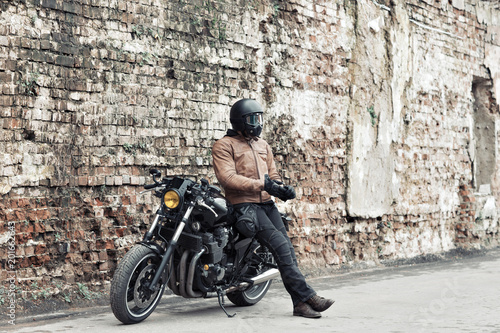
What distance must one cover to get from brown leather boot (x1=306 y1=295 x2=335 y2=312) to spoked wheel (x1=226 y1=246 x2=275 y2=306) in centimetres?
59

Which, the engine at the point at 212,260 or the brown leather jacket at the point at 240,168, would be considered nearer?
the engine at the point at 212,260

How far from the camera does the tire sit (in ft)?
15.6

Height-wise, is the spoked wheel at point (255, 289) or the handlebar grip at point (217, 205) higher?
the handlebar grip at point (217, 205)

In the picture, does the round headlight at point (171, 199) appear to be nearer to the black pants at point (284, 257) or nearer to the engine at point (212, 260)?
the engine at point (212, 260)

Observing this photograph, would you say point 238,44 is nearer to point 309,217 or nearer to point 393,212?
point 309,217

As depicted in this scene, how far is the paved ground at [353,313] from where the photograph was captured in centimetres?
492

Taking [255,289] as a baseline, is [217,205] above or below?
above

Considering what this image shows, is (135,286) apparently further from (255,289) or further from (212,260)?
(255,289)

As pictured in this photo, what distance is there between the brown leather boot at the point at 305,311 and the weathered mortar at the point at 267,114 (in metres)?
1.78

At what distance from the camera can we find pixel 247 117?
5656 millimetres

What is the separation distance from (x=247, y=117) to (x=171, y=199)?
3.27 ft

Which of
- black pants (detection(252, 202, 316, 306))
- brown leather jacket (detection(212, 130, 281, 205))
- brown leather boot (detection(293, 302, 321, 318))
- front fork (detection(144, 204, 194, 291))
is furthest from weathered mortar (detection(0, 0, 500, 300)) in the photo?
brown leather boot (detection(293, 302, 321, 318))

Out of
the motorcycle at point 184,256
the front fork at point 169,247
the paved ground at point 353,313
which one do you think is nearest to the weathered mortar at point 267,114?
the paved ground at point 353,313

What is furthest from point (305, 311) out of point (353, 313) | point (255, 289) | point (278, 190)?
point (278, 190)
